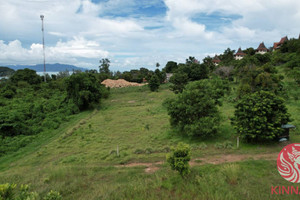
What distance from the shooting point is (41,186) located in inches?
261

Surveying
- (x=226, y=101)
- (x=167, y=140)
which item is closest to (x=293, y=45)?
(x=226, y=101)

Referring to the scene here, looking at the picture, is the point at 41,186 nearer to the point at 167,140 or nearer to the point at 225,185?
the point at 225,185

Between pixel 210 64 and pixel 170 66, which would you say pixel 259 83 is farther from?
pixel 170 66

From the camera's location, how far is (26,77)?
131 ft

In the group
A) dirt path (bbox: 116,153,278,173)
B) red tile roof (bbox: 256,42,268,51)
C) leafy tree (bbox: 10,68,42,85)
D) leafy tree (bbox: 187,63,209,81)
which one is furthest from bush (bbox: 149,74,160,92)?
red tile roof (bbox: 256,42,268,51)

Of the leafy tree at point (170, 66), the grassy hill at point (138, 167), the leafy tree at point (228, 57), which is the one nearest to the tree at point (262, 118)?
the grassy hill at point (138, 167)

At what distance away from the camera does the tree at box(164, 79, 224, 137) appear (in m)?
11.2

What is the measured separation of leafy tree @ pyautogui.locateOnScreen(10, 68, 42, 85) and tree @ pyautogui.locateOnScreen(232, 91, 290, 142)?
44270 millimetres

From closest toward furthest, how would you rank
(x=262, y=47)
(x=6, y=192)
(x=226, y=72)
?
(x=6, y=192), (x=226, y=72), (x=262, y=47)

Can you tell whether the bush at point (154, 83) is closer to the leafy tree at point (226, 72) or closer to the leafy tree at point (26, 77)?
the leafy tree at point (226, 72)

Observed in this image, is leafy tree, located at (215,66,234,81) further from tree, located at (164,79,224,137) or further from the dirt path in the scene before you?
the dirt path

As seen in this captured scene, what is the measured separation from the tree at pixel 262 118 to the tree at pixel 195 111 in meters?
2.03

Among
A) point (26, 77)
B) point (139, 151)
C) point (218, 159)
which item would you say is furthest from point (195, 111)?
point (26, 77)

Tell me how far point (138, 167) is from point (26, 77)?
140 feet
